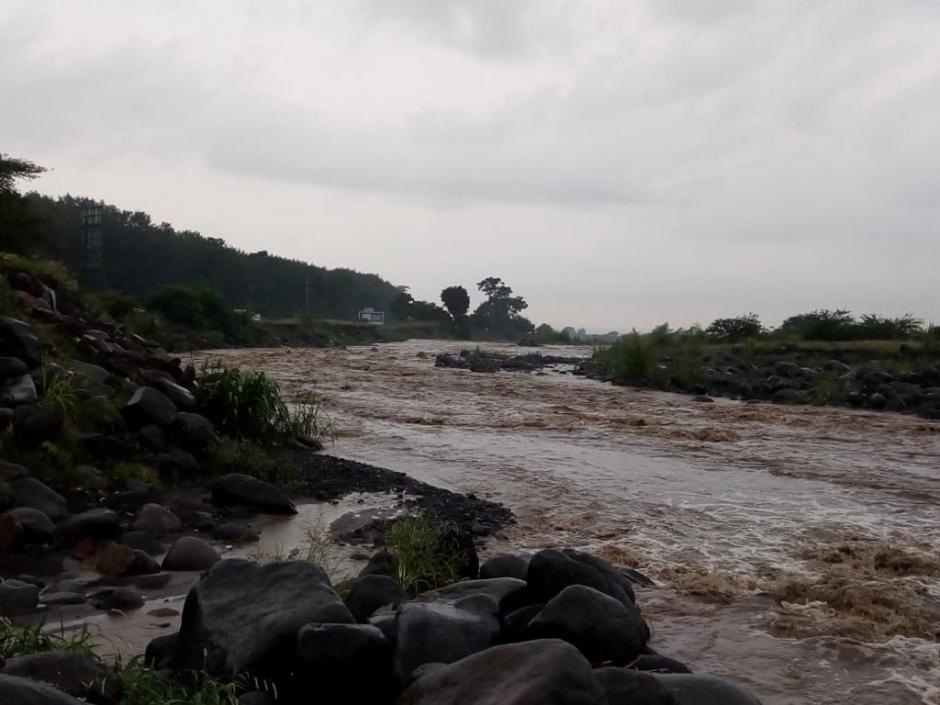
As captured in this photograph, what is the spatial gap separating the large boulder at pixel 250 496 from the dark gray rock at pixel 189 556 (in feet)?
5.85

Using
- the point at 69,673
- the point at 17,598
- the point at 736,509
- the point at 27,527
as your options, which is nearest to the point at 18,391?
the point at 27,527

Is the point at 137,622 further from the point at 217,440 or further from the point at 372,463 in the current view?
the point at 372,463

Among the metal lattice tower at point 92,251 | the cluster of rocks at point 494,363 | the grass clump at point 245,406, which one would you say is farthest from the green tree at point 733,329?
the metal lattice tower at point 92,251

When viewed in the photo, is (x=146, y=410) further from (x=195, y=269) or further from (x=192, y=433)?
(x=195, y=269)

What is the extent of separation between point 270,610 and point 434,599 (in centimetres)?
103

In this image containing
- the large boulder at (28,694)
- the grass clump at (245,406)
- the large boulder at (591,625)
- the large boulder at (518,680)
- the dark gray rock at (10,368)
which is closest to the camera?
the large boulder at (28,694)

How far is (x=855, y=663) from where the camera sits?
4.93m

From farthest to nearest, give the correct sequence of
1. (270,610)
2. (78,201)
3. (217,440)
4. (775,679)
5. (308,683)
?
(78,201) < (217,440) < (775,679) < (270,610) < (308,683)

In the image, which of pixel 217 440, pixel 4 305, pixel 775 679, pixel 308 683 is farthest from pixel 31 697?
pixel 4 305

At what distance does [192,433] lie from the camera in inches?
→ 365

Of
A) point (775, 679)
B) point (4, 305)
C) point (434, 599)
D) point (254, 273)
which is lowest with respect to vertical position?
point (775, 679)

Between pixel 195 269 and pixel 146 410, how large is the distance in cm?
8052

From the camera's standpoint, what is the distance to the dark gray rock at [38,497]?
682cm

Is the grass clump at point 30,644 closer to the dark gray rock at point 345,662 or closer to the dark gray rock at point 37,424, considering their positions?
the dark gray rock at point 345,662
